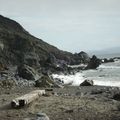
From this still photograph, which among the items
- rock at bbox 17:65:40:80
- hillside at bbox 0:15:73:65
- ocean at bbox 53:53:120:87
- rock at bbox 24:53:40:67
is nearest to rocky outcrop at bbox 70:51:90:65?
hillside at bbox 0:15:73:65

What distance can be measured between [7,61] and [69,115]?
2222 inches

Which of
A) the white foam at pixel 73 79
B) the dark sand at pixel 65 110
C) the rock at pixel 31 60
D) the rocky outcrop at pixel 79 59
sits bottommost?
the dark sand at pixel 65 110

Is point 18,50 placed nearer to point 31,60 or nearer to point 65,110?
point 31,60

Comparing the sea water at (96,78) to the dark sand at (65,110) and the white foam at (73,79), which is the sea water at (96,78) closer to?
the white foam at (73,79)

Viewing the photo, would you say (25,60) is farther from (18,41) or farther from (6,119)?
(6,119)

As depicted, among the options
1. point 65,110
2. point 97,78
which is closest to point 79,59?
point 97,78

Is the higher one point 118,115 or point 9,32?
point 9,32

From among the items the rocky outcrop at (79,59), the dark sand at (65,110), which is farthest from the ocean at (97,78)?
the rocky outcrop at (79,59)

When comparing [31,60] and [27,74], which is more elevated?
[31,60]

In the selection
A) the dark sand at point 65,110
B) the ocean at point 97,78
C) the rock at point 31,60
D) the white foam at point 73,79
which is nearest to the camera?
the dark sand at point 65,110

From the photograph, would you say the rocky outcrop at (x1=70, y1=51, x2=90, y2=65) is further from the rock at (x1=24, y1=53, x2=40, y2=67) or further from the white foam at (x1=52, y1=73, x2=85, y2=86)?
the white foam at (x1=52, y1=73, x2=85, y2=86)

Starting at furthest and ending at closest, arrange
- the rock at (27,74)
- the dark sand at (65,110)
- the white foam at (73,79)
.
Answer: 1. the white foam at (73,79)
2. the rock at (27,74)
3. the dark sand at (65,110)

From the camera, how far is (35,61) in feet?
227

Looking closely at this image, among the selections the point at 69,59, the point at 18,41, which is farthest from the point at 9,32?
the point at 69,59
